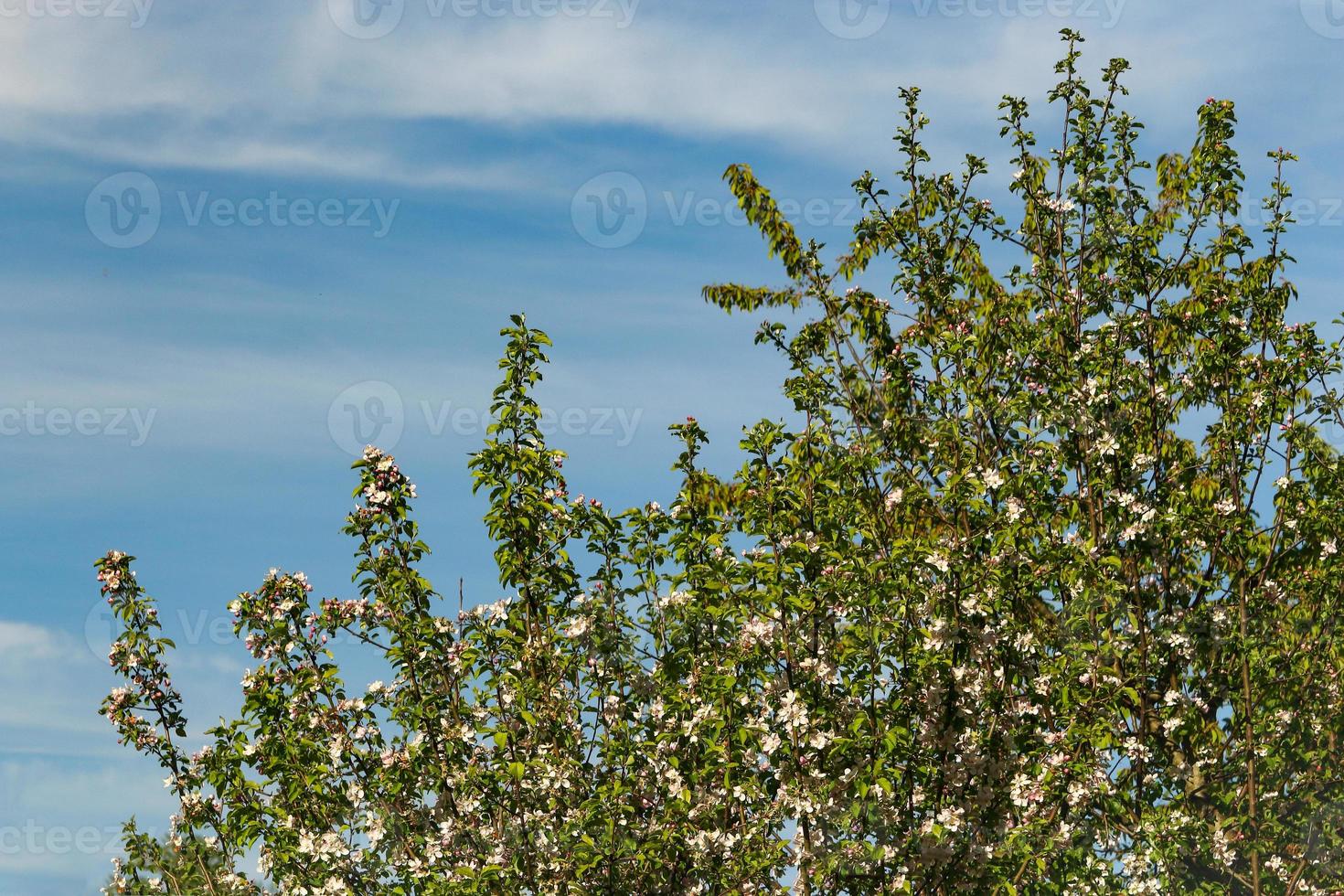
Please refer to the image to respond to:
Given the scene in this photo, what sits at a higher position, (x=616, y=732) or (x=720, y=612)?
(x=720, y=612)

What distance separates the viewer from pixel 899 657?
29.9ft

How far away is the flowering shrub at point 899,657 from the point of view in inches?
346

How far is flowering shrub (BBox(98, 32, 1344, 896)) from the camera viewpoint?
8.79 m

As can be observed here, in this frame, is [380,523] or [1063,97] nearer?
[380,523]

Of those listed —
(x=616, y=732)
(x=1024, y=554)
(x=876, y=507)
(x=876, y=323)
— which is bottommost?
(x=616, y=732)

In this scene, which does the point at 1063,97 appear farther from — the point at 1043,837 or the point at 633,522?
the point at 1043,837

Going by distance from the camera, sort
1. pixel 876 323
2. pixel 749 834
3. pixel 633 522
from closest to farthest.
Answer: pixel 749 834, pixel 633 522, pixel 876 323

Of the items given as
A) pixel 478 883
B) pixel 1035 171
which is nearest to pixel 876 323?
pixel 1035 171

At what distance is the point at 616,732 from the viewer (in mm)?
9188

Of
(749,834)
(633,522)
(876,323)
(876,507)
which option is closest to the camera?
(749,834)

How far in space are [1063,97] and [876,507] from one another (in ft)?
14.3

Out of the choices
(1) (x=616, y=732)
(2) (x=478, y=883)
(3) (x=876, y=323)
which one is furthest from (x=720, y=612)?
(3) (x=876, y=323)

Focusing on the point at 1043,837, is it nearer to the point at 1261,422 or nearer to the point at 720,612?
the point at 720,612

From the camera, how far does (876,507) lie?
11445 mm
